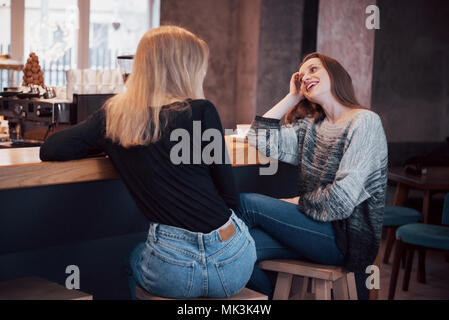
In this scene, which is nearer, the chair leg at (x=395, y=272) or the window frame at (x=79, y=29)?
the chair leg at (x=395, y=272)

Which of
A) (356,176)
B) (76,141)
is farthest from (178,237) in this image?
(356,176)

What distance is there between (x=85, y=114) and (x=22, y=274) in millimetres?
663

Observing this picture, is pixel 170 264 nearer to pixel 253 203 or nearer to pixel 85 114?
pixel 253 203

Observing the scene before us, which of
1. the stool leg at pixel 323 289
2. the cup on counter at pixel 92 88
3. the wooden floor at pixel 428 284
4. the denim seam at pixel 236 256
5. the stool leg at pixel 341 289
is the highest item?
the cup on counter at pixel 92 88

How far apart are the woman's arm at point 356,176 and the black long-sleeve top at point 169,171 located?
0.42 metres

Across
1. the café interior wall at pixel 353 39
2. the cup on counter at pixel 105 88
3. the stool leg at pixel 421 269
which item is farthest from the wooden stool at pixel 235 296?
the café interior wall at pixel 353 39

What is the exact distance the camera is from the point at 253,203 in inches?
88.5

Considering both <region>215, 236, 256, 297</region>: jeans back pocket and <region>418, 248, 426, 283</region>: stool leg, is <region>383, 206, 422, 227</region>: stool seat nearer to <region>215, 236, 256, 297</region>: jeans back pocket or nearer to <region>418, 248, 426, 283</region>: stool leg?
<region>418, 248, 426, 283</region>: stool leg

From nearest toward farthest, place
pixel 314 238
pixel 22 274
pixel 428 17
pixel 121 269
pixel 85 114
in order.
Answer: pixel 314 238 → pixel 22 274 → pixel 85 114 → pixel 121 269 → pixel 428 17

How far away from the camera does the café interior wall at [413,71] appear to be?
5.76m

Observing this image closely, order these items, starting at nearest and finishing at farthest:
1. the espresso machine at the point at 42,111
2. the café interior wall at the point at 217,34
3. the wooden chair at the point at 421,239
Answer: the espresso machine at the point at 42,111 < the wooden chair at the point at 421,239 < the café interior wall at the point at 217,34

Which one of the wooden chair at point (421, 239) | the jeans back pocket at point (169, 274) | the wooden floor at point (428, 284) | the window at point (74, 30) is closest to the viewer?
the jeans back pocket at point (169, 274)

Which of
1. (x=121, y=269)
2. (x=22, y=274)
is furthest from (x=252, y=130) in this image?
(x=22, y=274)

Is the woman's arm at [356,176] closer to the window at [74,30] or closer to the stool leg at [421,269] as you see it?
the stool leg at [421,269]
